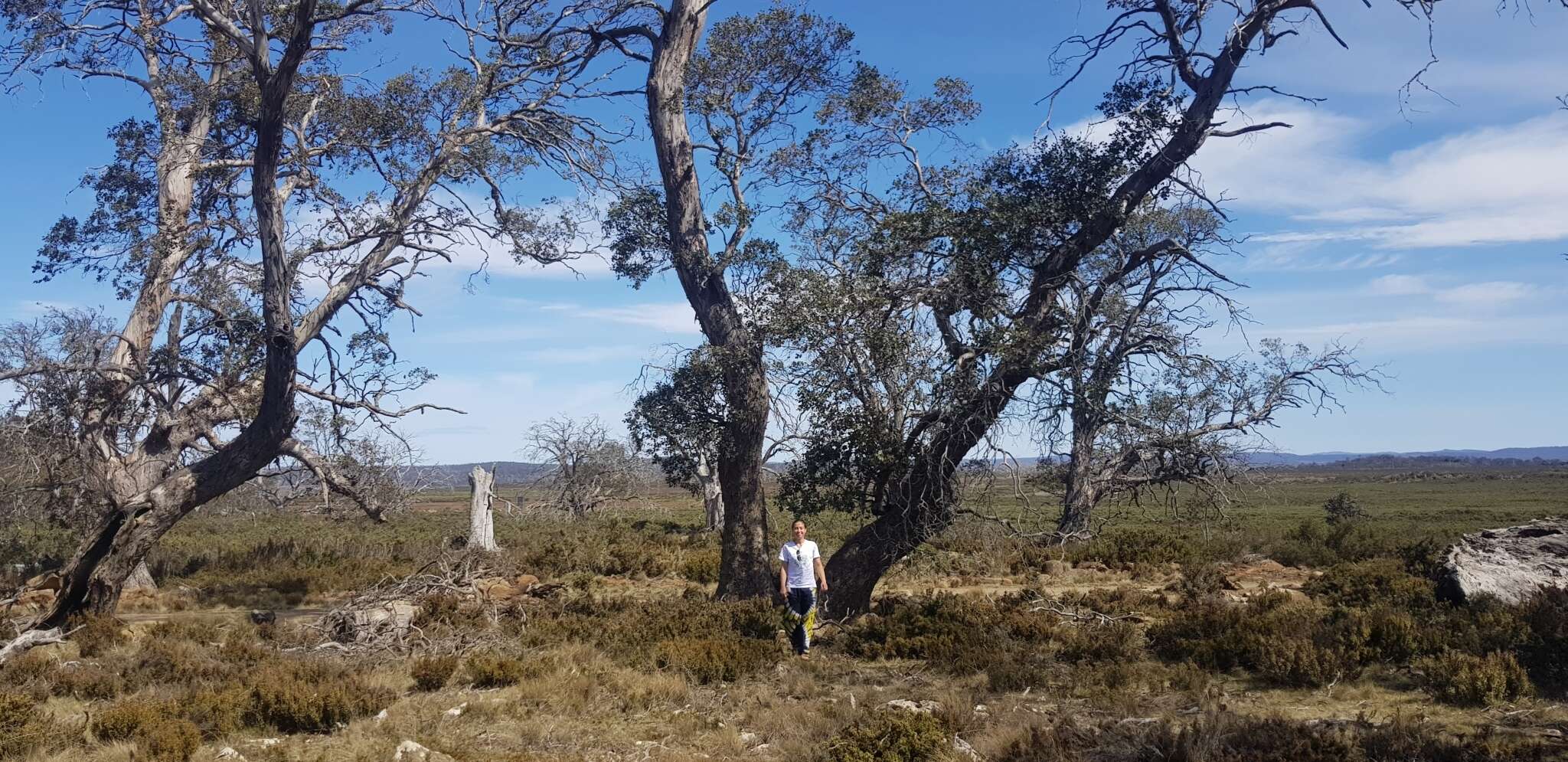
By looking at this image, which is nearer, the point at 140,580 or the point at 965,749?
the point at 965,749

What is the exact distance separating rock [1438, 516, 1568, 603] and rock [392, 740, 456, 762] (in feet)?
37.2

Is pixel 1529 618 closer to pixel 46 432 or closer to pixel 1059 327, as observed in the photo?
pixel 1059 327

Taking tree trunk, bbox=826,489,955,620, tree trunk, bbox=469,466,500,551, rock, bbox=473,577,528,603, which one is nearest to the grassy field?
rock, bbox=473,577,528,603

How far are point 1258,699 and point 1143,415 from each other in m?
2.93

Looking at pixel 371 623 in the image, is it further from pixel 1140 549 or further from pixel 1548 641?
pixel 1140 549

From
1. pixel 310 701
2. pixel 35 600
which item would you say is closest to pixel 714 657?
pixel 310 701

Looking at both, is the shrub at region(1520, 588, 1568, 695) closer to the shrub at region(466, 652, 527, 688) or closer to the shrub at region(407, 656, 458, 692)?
the shrub at region(466, 652, 527, 688)

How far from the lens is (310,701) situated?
8180 millimetres

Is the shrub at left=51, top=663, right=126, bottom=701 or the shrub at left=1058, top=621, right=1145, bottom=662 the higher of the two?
the shrub at left=51, top=663, right=126, bottom=701

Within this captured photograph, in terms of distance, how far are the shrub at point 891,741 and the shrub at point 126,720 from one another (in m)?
5.15

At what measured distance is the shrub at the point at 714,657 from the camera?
988 cm

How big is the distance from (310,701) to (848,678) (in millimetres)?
4843

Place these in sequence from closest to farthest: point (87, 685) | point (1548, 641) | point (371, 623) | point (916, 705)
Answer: point (916, 705) → point (1548, 641) → point (87, 685) → point (371, 623)

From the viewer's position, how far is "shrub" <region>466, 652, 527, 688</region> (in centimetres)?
962
